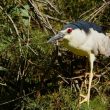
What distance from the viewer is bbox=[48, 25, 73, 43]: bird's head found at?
101 inches

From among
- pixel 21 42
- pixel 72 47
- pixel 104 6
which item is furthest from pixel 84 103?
pixel 104 6

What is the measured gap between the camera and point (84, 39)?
2678 mm

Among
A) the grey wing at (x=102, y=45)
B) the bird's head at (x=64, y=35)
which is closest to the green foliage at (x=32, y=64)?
the grey wing at (x=102, y=45)

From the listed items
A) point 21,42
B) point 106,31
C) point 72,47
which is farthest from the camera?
point 106,31

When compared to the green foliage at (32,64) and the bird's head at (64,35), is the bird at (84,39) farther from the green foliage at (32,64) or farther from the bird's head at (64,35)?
the green foliage at (32,64)

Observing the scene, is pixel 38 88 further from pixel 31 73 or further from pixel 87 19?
pixel 87 19

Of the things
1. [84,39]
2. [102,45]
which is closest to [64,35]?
[84,39]

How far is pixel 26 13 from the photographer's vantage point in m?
2.88

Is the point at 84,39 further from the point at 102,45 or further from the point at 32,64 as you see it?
the point at 32,64

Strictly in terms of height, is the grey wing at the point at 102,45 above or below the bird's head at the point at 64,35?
below

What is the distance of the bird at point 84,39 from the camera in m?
2.60

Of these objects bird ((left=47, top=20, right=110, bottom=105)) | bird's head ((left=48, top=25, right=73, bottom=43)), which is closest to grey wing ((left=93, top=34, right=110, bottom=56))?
bird ((left=47, top=20, right=110, bottom=105))

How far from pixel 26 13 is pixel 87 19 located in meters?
0.36

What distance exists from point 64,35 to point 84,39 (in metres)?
0.13
